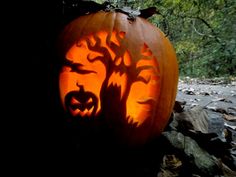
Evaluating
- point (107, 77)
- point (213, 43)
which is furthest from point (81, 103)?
point (213, 43)

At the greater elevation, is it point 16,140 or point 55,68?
point 55,68

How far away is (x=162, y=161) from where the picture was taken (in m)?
1.71

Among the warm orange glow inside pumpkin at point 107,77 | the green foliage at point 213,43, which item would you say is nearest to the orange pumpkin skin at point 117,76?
the warm orange glow inside pumpkin at point 107,77

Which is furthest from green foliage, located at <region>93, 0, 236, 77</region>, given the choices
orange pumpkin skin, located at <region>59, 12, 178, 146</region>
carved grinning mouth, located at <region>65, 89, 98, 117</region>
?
carved grinning mouth, located at <region>65, 89, 98, 117</region>

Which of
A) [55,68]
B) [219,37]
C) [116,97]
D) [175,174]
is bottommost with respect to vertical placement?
[175,174]

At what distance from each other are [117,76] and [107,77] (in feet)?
0.17

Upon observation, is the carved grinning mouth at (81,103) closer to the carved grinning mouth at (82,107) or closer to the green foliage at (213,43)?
the carved grinning mouth at (82,107)

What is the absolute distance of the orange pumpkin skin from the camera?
1.63 m

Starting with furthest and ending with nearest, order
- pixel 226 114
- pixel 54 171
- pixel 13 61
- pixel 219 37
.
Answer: pixel 219 37 < pixel 226 114 < pixel 54 171 < pixel 13 61

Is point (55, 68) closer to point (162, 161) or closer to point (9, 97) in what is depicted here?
point (9, 97)

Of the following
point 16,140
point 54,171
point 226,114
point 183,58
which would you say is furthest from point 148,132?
point 183,58

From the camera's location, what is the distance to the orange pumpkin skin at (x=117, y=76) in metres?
1.63

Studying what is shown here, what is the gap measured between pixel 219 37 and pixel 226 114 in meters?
8.43

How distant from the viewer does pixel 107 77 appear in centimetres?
164
